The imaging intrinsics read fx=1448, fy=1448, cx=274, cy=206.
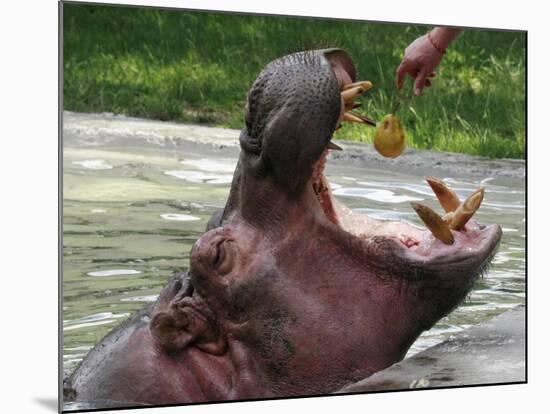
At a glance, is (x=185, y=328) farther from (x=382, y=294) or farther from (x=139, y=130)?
(x=139, y=130)

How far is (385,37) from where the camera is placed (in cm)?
458

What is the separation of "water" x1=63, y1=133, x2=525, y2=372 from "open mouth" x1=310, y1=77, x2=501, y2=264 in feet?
2.57

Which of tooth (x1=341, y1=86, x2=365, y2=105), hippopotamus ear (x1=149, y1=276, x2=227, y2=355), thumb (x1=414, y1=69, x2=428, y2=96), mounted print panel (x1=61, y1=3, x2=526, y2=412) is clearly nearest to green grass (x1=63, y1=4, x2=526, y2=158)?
mounted print panel (x1=61, y1=3, x2=526, y2=412)

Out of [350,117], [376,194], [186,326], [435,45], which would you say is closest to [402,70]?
[435,45]

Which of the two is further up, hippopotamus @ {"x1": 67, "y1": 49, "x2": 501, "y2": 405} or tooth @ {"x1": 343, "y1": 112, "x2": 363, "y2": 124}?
tooth @ {"x1": 343, "y1": 112, "x2": 363, "y2": 124}

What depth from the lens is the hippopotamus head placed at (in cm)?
327

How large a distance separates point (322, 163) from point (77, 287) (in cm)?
105

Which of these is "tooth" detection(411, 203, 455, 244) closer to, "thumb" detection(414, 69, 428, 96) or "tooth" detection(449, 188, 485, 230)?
"tooth" detection(449, 188, 485, 230)

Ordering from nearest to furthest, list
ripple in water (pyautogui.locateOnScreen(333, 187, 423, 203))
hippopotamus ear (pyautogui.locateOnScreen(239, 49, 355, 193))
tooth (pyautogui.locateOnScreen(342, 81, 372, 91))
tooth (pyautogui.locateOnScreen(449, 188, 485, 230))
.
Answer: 1. hippopotamus ear (pyautogui.locateOnScreen(239, 49, 355, 193))
2. tooth (pyautogui.locateOnScreen(342, 81, 372, 91))
3. tooth (pyautogui.locateOnScreen(449, 188, 485, 230))
4. ripple in water (pyautogui.locateOnScreen(333, 187, 423, 203))

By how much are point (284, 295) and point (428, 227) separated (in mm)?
381

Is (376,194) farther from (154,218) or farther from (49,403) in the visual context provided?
(49,403)

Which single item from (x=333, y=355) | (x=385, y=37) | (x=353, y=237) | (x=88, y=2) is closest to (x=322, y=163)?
(x=353, y=237)

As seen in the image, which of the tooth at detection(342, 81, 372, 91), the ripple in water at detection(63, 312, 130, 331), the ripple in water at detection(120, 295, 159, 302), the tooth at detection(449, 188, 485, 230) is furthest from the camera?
the ripple in water at detection(120, 295, 159, 302)

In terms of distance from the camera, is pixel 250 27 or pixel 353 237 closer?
pixel 353 237
